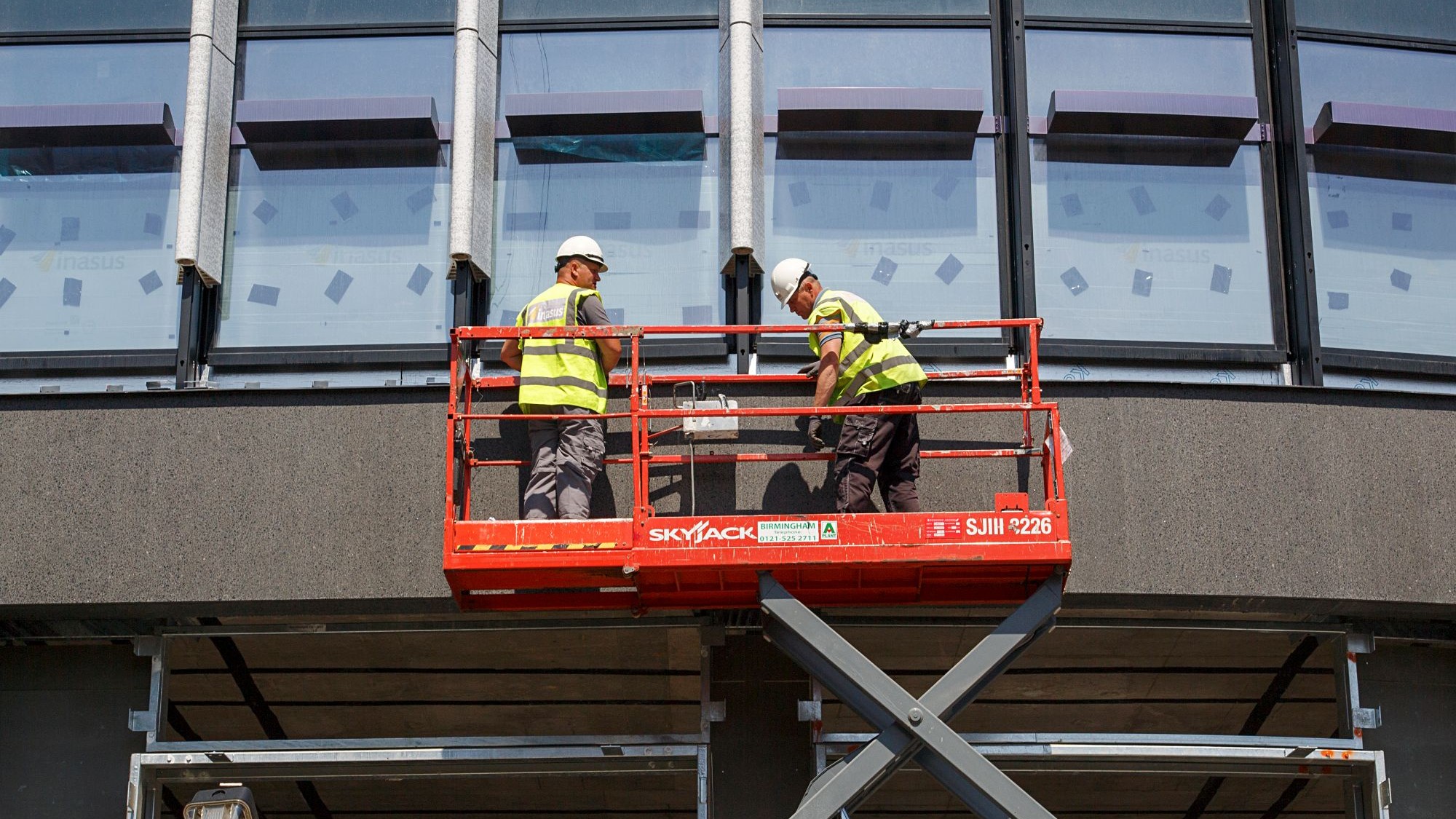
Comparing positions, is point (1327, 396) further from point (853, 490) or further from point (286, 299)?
point (286, 299)

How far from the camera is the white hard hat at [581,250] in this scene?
32.6ft

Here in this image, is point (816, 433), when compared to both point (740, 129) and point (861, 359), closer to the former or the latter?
point (861, 359)

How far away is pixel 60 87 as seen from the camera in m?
11.3

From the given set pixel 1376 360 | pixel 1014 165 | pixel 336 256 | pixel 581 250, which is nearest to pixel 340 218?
pixel 336 256

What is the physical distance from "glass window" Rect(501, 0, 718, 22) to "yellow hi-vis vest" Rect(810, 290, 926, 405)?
9.46ft

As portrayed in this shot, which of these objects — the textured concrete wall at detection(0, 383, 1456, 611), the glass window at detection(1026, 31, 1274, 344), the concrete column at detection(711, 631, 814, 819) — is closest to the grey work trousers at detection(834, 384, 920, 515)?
the textured concrete wall at detection(0, 383, 1456, 611)

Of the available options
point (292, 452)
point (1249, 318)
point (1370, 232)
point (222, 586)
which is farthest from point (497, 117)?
point (1370, 232)

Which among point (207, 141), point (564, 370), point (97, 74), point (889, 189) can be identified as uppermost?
point (97, 74)

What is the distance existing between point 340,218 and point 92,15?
2379mm

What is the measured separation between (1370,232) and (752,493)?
15.2ft

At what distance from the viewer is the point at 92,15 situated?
11.4 metres

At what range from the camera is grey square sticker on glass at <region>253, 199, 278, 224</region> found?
11.0m

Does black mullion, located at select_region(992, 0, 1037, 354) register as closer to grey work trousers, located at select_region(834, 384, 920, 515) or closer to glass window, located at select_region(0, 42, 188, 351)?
grey work trousers, located at select_region(834, 384, 920, 515)

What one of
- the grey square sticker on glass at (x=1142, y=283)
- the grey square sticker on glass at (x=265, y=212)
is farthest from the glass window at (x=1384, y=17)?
the grey square sticker on glass at (x=265, y=212)
